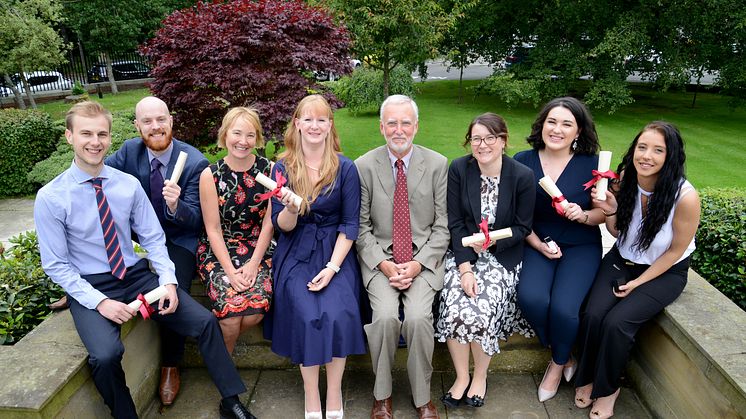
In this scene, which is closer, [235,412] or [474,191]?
[235,412]

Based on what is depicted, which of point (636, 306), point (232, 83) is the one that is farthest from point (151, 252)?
point (232, 83)

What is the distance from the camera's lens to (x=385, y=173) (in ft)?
11.6

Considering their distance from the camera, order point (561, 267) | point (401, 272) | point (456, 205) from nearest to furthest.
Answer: point (401, 272) < point (561, 267) < point (456, 205)

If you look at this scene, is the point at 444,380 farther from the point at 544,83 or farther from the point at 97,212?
the point at 544,83

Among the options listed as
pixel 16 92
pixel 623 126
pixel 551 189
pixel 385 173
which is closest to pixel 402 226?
pixel 385 173

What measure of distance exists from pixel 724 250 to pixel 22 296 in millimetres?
4658

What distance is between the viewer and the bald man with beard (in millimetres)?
3404

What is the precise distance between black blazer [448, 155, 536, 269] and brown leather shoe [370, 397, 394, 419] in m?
1.01

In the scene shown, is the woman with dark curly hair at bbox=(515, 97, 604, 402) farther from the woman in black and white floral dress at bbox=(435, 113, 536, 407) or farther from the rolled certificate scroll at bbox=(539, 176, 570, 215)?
the woman in black and white floral dress at bbox=(435, 113, 536, 407)

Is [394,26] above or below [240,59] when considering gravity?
above

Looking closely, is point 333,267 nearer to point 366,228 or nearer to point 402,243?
point 366,228

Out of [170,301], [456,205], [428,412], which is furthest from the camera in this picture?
[456,205]

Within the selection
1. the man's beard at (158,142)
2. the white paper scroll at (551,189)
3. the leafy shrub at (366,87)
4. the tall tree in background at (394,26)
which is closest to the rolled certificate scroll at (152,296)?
the man's beard at (158,142)

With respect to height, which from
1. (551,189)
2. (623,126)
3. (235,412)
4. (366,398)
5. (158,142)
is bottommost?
(366,398)
